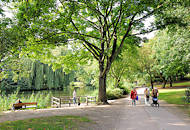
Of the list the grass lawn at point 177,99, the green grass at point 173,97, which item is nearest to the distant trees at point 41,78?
the green grass at point 173,97

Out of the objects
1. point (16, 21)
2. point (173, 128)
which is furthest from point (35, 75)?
point (173, 128)

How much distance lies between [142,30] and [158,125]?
9202 millimetres

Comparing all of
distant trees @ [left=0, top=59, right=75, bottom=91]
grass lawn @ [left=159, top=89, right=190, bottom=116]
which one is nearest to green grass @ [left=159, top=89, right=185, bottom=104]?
grass lawn @ [left=159, top=89, right=190, bottom=116]

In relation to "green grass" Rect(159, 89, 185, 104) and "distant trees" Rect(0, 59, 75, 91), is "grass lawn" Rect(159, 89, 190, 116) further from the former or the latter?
"distant trees" Rect(0, 59, 75, 91)

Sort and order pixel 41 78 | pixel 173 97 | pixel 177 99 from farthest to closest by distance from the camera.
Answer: pixel 41 78 → pixel 173 97 → pixel 177 99

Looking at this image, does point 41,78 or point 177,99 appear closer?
point 177,99

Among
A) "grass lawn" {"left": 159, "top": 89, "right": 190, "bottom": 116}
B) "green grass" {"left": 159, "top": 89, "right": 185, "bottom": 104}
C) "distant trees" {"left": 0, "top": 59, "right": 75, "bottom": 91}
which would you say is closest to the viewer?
"grass lawn" {"left": 159, "top": 89, "right": 190, "bottom": 116}

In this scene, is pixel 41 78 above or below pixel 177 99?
above

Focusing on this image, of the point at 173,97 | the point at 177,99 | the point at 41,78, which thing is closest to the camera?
the point at 177,99

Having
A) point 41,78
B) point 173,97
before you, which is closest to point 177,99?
point 173,97

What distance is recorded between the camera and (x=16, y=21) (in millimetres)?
8578

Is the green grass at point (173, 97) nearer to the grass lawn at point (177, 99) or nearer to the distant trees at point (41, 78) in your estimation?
the grass lawn at point (177, 99)

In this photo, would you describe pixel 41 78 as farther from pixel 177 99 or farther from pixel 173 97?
pixel 177 99

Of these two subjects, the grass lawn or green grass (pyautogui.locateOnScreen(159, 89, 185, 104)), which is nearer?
the grass lawn
